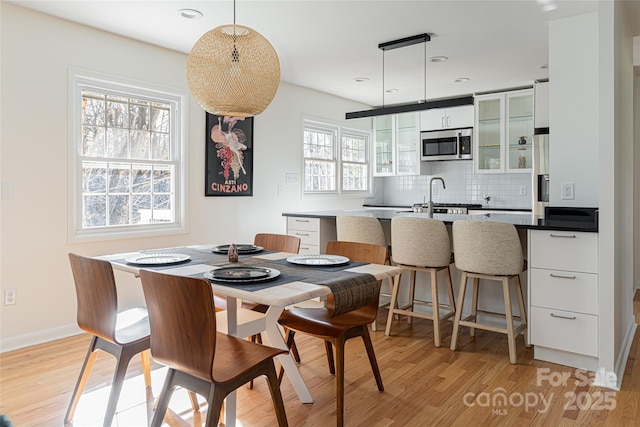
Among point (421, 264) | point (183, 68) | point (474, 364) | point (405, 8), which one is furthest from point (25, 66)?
point (474, 364)

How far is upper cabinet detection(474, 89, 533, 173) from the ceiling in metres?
0.46

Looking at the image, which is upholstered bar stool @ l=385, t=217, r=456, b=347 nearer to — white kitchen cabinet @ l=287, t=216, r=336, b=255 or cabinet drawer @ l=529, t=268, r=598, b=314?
cabinet drawer @ l=529, t=268, r=598, b=314

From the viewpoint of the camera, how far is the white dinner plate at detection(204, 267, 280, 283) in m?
1.89

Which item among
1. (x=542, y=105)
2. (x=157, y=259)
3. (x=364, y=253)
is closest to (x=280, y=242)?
(x=364, y=253)

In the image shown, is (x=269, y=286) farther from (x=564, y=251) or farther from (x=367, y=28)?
(x=367, y=28)

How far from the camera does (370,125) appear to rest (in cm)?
685

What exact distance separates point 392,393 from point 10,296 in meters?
2.71

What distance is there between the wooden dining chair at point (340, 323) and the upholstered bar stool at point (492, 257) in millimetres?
834

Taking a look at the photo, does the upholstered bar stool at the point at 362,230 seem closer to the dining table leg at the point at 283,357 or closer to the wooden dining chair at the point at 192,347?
the dining table leg at the point at 283,357

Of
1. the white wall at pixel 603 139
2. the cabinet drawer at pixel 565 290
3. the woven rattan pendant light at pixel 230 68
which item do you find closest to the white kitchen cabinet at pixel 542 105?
the white wall at pixel 603 139

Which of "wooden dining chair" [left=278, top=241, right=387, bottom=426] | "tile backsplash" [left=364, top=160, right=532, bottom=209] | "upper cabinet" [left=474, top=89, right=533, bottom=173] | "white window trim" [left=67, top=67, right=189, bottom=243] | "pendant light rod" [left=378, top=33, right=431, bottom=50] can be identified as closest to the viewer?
"wooden dining chair" [left=278, top=241, right=387, bottom=426]

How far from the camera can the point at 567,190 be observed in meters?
3.29

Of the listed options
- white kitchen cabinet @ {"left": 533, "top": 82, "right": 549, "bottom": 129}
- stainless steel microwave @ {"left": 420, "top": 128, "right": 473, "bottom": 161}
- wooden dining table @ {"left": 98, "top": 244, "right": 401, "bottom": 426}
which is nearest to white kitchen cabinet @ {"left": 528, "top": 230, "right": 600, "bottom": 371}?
wooden dining table @ {"left": 98, "top": 244, "right": 401, "bottom": 426}

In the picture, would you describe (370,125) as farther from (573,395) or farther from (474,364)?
(573,395)
